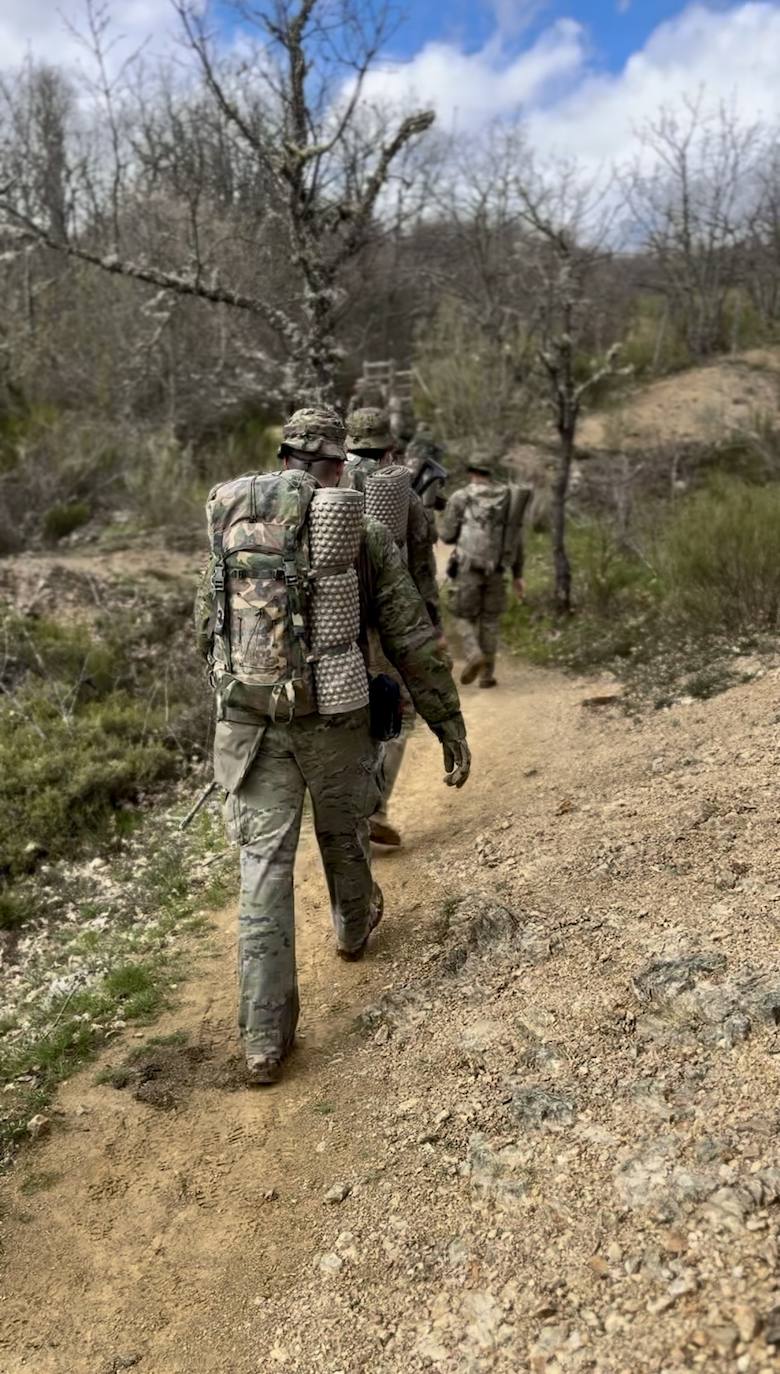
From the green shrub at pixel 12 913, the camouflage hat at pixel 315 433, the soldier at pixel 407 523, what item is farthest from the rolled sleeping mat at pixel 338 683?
the green shrub at pixel 12 913

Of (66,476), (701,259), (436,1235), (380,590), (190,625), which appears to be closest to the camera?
(436,1235)

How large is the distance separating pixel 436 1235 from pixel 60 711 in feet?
16.1

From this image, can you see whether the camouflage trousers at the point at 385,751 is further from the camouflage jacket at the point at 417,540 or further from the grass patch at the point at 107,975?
the grass patch at the point at 107,975

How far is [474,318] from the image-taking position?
754 inches

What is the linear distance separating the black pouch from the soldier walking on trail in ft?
12.4

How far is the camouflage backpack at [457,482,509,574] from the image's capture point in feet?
22.6

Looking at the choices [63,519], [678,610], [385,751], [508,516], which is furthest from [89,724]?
[63,519]

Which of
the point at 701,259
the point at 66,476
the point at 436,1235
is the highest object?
the point at 701,259

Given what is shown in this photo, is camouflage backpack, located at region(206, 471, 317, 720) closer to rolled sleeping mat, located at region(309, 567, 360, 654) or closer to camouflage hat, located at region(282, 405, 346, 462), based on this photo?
rolled sleeping mat, located at region(309, 567, 360, 654)

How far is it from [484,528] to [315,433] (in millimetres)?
3893

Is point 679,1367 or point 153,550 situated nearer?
point 679,1367

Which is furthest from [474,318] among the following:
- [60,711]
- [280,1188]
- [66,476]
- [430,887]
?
[280,1188]

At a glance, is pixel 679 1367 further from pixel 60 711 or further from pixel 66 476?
pixel 66 476

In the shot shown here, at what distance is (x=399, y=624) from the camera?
317 centimetres
